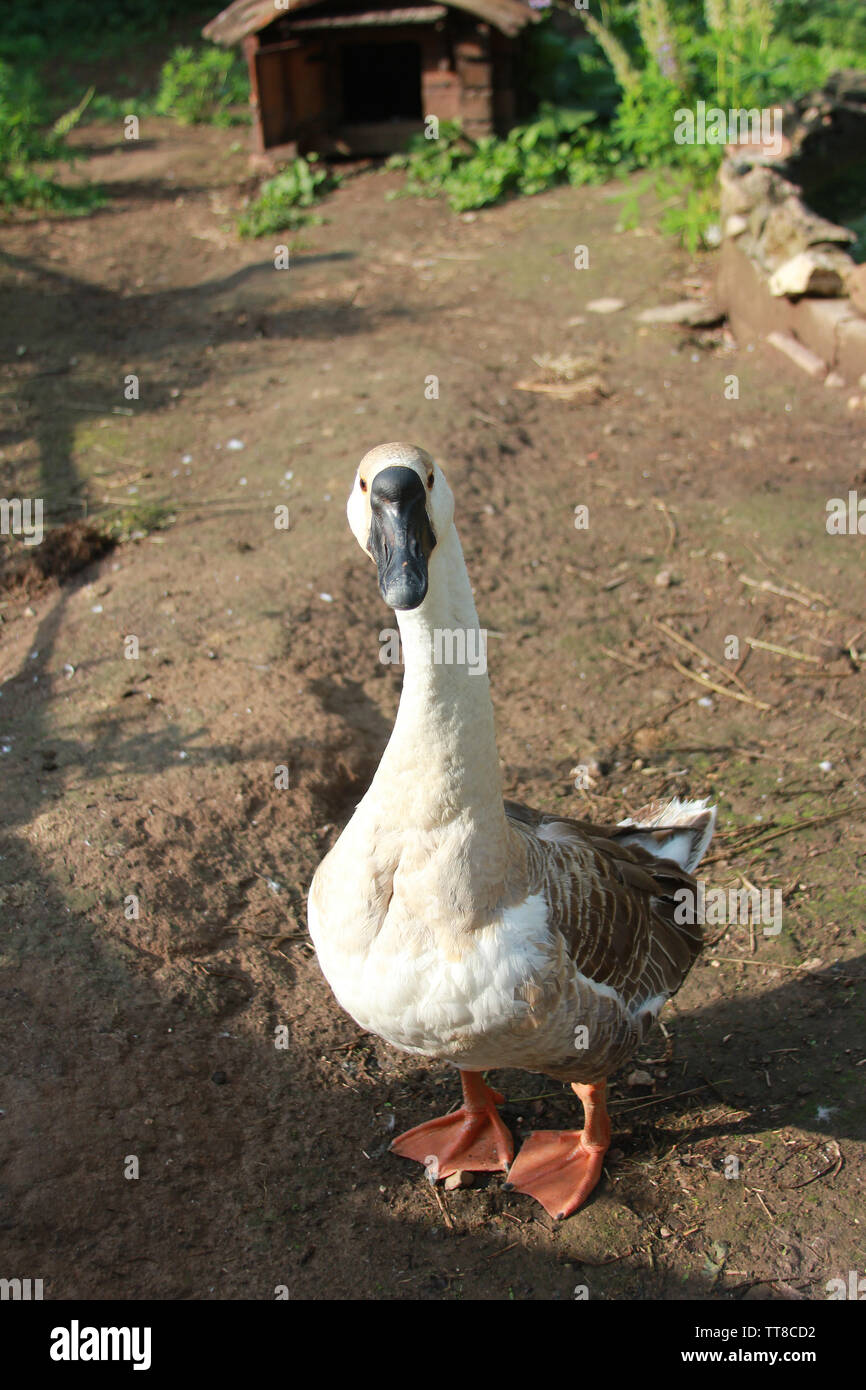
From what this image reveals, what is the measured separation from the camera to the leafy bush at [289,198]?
10.8 m

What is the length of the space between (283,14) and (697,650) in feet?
30.1

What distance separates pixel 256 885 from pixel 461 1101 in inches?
46.6

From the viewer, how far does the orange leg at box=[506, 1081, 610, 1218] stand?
341cm

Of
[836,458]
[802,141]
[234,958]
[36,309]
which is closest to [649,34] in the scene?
[802,141]

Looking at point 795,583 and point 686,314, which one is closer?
point 795,583

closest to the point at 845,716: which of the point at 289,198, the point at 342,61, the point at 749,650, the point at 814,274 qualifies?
the point at 749,650

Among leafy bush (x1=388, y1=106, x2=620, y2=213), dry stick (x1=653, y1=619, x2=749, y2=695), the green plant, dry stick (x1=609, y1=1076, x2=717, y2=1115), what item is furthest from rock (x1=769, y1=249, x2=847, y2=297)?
dry stick (x1=609, y1=1076, x2=717, y2=1115)

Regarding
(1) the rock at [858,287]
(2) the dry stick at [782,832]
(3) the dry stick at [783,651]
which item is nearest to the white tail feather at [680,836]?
(2) the dry stick at [782,832]

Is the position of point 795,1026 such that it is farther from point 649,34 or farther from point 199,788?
point 649,34

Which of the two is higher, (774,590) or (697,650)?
(774,590)

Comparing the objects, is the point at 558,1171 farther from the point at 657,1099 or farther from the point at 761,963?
the point at 761,963

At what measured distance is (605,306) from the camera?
30.3 feet

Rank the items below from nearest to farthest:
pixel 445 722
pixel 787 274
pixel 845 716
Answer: pixel 445 722
pixel 845 716
pixel 787 274

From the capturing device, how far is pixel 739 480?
7.12 metres
